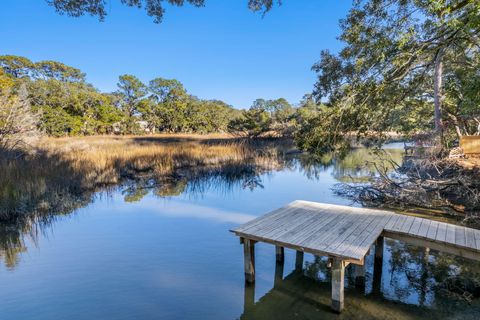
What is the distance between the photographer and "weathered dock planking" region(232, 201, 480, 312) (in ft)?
9.50

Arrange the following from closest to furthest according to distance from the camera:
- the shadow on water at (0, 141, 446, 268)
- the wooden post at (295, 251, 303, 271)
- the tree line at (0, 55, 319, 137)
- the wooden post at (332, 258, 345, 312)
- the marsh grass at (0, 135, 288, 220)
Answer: the wooden post at (332, 258, 345, 312) < the wooden post at (295, 251, 303, 271) < the shadow on water at (0, 141, 446, 268) < the marsh grass at (0, 135, 288, 220) < the tree line at (0, 55, 319, 137)

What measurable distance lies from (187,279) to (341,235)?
6.51 feet

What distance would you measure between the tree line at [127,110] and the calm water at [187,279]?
56.8 feet

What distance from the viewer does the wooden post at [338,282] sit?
281 cm

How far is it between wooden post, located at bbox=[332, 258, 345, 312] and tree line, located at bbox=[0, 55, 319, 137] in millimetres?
18569

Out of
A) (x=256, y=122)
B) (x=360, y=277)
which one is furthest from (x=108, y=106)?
(x=360, y=277)

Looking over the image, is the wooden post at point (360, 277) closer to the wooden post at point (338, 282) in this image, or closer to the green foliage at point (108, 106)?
the wooden post at point (338, 282)

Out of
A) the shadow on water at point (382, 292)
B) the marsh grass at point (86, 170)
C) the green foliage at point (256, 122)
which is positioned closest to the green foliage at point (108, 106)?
the green foliage at point (256, 122)

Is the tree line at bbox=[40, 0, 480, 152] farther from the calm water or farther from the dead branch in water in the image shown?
the calm water

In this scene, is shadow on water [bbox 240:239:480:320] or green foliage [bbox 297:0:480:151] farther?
green foliage [bbox 297:0:480:151]

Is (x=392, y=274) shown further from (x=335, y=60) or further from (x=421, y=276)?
(x=335, y=60)

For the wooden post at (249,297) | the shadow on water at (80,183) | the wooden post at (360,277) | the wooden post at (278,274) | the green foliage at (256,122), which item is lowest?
the wooden post at (278,274)

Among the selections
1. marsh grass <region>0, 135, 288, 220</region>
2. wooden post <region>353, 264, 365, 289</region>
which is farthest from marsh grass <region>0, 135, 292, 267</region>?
wooden post <region>353, 264, 365, 289</region>

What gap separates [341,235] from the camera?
3295 millimetres
